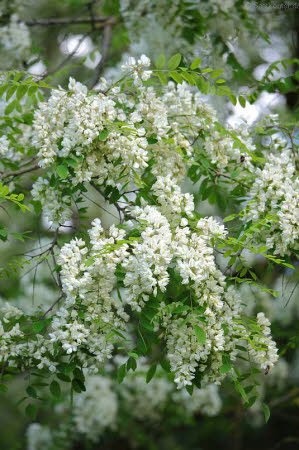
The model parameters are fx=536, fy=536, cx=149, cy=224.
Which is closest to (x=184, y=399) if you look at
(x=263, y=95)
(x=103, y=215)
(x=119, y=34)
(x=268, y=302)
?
(x=268, y=302)

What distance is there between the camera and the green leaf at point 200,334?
192 cm

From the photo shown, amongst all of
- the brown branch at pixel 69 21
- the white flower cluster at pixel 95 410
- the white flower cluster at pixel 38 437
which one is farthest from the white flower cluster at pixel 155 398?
the brown branch at pixel 69 21

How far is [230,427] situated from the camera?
5.42 meters

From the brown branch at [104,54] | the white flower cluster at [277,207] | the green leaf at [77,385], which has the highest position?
the brown branch at [104,54]

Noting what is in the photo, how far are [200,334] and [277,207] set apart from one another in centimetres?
70

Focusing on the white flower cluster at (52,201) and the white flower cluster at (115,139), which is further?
the white flower cluster at (52,201)

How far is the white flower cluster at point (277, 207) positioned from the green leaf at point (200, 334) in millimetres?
505

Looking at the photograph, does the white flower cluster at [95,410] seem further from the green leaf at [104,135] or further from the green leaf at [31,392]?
the green leaf at [104,135]

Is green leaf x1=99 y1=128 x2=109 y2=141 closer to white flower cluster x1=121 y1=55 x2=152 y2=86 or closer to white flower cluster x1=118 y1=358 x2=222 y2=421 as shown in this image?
white flower cluster x1=121 y1=55 x2=152 y2=86

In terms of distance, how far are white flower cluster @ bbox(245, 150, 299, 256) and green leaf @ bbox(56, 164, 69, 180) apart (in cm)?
80

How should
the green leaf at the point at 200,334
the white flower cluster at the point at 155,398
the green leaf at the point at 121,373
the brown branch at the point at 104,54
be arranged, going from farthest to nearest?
the white flower cluster at the point at 155,398 → the brown branch at the point at 104,54 → the green leaf at the point at 121,373 → the green leaf at the point at 200,334

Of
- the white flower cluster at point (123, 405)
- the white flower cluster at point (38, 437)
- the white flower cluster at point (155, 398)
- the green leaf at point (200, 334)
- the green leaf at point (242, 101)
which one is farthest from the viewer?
the white flower cluster at point (155, 398)

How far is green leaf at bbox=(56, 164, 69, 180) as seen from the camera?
85.2 inches

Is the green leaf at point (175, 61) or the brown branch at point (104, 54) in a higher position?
the green leaf at point (175, 61)
